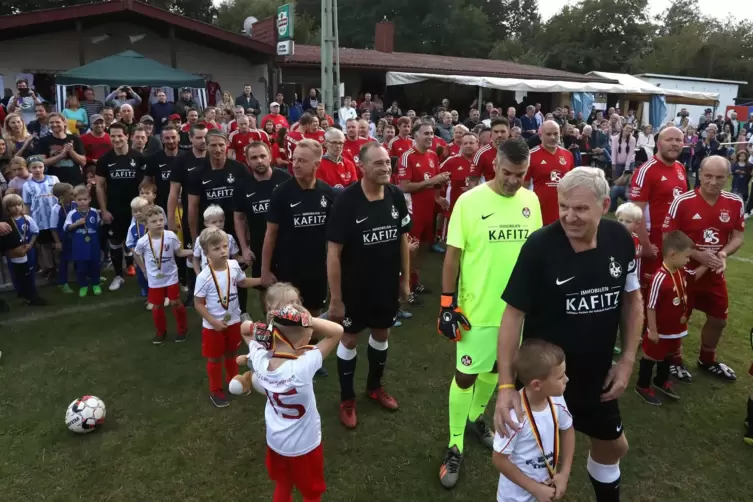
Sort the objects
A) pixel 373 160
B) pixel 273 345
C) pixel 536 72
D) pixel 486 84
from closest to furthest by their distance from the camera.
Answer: pixel 273 345
pixel 373 160
pixel 486 84
pixel 536 72

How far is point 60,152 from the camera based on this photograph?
25.6 ft

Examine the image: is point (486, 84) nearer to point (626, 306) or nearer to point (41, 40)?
point (41, 40)

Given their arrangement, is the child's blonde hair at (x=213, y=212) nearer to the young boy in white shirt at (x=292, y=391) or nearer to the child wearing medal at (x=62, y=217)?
the young boy in white shirt at (x=292, y=391)

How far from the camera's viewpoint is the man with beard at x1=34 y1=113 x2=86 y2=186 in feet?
25.3

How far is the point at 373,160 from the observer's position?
3725 mm

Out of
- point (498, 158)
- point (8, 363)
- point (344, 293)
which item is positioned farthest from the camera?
point (8, 363)

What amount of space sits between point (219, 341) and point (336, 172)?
2.82 m

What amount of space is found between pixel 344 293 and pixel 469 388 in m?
1.19

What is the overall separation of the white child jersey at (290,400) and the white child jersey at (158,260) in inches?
125

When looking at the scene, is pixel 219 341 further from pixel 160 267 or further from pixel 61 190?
pixel 61 190

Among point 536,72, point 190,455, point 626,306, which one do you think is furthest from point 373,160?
point 536,72

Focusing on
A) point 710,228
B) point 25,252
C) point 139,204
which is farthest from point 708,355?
point 25,252

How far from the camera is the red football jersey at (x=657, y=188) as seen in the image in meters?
5.23

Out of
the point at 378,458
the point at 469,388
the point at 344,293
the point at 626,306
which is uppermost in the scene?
the point at 626,306
